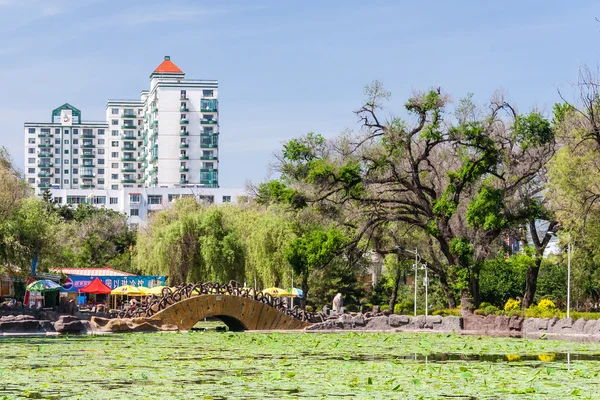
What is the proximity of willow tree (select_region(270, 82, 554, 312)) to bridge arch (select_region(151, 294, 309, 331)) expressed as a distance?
6218 millimetres

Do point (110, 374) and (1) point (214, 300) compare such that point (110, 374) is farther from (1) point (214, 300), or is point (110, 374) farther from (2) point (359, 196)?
(2) point (359, 196)

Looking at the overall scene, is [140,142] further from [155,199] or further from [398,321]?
[398,321]

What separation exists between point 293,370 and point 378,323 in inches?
1133

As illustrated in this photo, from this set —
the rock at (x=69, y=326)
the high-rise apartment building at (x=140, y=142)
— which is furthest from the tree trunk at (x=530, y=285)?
the high-rise apartment building at (x=140, y=142)

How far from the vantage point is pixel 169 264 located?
65.9 meters

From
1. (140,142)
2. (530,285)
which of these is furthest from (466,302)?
(140,142)

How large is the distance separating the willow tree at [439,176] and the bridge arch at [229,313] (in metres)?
6.22

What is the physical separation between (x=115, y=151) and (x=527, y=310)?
153 meters

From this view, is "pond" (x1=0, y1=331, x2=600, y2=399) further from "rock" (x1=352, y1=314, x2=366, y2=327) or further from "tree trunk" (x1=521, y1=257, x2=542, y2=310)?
"tree trunk" (x1=521, y1=257, x2=542, y2=310)

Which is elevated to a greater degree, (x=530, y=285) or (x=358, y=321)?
(x=530, y=285)

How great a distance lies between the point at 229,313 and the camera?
4606 cm

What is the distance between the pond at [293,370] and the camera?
16859 millimetres

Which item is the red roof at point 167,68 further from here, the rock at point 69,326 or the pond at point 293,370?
the pond at point 293,370

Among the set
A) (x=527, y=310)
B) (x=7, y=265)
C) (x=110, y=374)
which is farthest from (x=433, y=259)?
(x=110, y=374)
